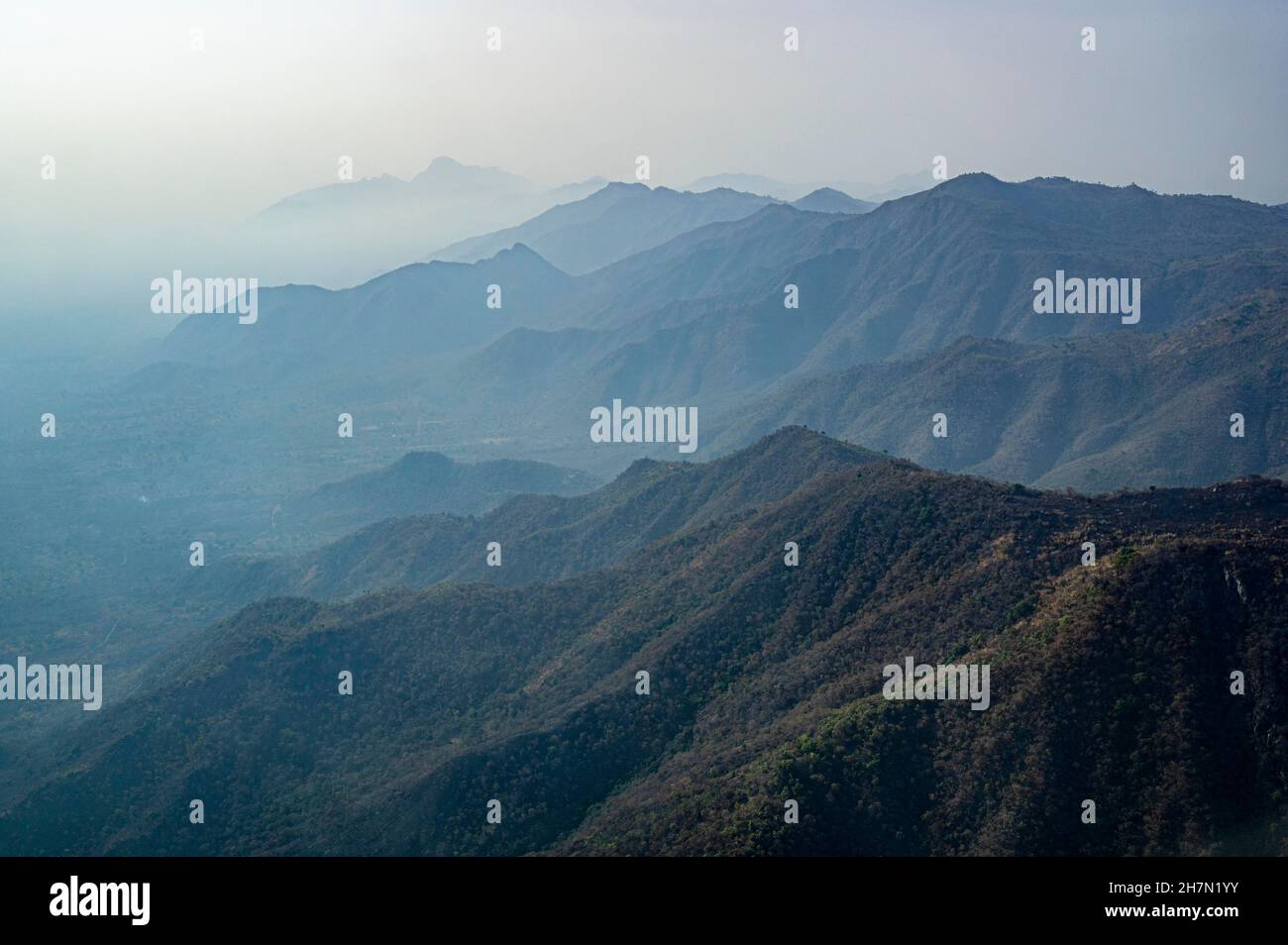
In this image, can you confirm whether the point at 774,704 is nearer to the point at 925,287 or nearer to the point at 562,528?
the point at 562,528

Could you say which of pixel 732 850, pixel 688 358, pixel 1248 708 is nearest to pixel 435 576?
pixel 732 850

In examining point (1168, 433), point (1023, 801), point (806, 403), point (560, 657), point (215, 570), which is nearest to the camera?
point (1023, 801)

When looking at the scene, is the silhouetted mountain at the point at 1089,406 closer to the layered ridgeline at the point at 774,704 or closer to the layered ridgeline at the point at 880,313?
the layered ridgeline at the point at 880,313

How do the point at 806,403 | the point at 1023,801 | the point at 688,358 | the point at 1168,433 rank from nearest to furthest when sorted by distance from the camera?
1. the point at 1023,801
2. the point at 1168,433
3. the point at 806,403
4. the point at 688,358

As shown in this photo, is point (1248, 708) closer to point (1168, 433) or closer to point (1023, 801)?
point (1023, 801)

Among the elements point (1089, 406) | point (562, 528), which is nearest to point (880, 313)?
point (1089, 406)

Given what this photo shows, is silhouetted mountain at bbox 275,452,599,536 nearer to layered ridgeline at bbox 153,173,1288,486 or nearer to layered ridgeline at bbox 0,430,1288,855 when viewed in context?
layered ridgeline at bbox 153,173,1288,486

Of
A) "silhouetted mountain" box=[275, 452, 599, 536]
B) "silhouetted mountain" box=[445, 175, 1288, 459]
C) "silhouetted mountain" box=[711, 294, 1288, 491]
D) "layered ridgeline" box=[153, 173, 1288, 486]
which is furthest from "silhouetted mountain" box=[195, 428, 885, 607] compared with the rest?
"silhouetted mountain" box=[445, 175, 1288, 459]

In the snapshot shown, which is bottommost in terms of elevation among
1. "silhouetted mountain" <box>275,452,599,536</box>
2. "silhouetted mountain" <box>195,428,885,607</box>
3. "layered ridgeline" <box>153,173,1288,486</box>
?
"silhouetted mountain" <box>195,428,885,607</box>
